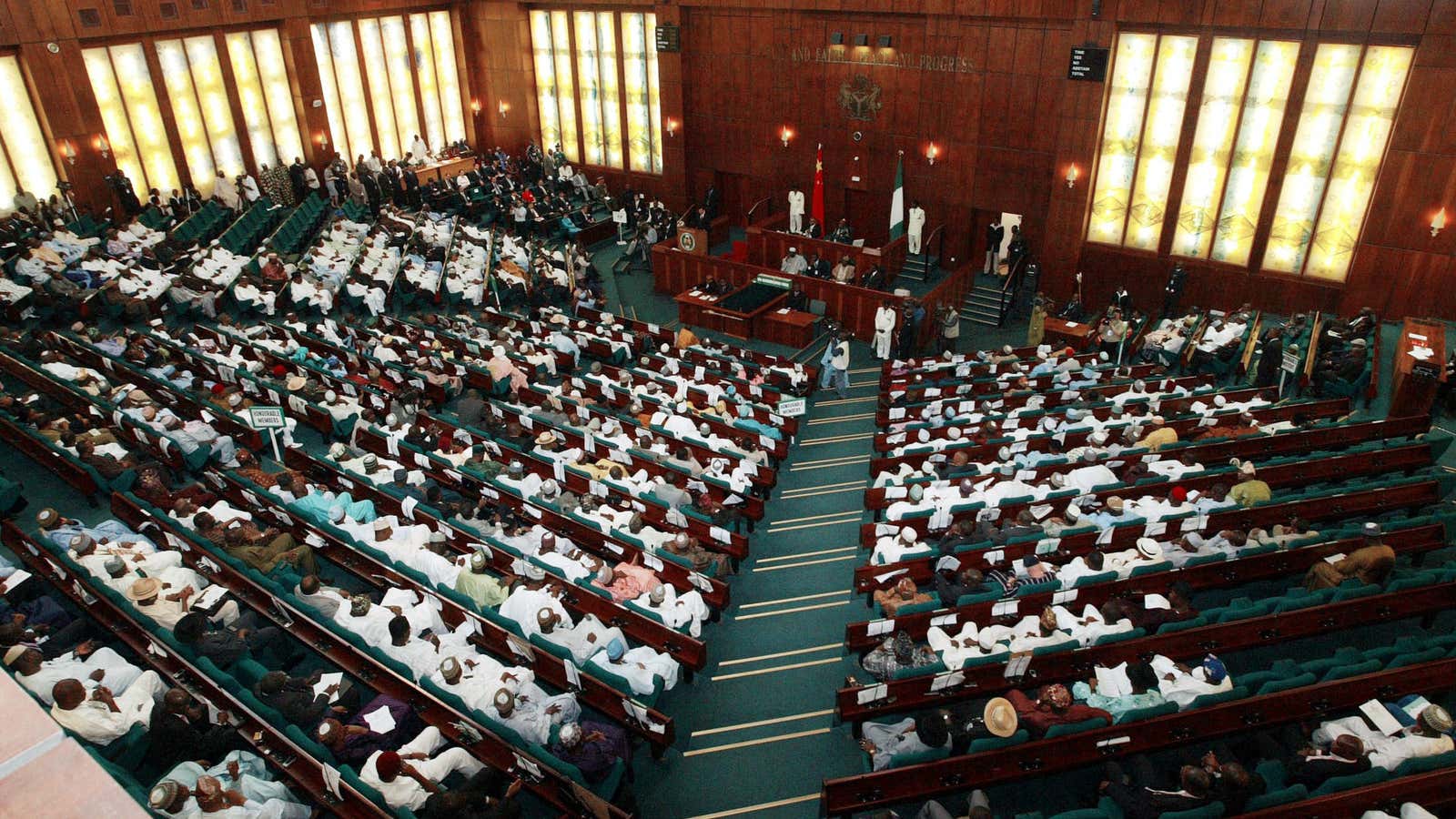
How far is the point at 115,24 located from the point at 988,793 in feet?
78.5

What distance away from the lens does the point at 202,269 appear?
17297mm

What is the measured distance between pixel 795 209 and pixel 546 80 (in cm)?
985

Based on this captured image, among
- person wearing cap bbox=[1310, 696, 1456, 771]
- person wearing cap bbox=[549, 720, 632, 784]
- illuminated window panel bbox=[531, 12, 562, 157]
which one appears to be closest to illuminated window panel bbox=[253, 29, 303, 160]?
illuminated window panel bbox=[531, 12, 562, 157]

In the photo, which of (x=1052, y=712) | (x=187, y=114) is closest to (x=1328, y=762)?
(x=1052, y=712)

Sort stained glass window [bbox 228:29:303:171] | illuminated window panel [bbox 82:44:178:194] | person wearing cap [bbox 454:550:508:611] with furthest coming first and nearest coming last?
1. stained glass window [bbox 228:29:303:171]
2. illuminated window panel [bbox 82:44:178:194]
3. person wearing cap [bbox 454:550:508:611]

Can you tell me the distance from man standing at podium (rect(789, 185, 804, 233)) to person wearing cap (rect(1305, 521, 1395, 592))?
14652 mm

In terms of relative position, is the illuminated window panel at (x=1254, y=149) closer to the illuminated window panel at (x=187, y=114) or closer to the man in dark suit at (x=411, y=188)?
the man in dark suit at (x=411, y=188)

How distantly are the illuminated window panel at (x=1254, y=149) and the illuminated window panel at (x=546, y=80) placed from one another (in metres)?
18.5

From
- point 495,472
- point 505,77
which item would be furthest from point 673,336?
point 505,77

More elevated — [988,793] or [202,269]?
[202,269]

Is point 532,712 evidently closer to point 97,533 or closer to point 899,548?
point 899,548

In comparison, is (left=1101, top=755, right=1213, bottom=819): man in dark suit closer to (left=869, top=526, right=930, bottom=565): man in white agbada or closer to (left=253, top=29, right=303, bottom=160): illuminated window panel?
(left=869, top=526, right=930, bottom=565): man in white agbada

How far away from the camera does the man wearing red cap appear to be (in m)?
6.59

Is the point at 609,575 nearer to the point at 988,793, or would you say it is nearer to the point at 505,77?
the point at 988,793
